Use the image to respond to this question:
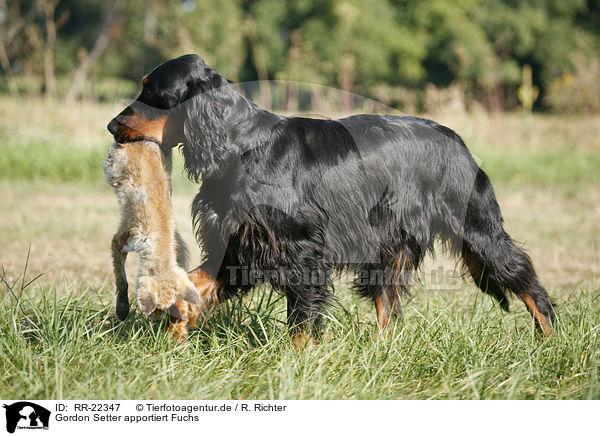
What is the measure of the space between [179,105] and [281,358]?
119cm

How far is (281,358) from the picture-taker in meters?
2.38

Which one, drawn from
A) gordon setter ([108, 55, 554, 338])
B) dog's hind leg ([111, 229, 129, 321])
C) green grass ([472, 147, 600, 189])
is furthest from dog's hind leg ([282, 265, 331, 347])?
green grass ([472, 147, 600, 189])

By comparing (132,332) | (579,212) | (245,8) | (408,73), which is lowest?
(132,332)

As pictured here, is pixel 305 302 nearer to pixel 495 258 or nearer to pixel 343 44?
pixel 495 258

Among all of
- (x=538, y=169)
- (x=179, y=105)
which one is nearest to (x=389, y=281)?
(x=179, y=105)

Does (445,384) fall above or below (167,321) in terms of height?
below

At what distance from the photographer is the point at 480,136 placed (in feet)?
33.8

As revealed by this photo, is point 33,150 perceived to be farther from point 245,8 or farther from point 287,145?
point 245,8

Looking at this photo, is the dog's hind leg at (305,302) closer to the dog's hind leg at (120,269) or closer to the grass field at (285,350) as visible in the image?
A: the grass field at (285,350)

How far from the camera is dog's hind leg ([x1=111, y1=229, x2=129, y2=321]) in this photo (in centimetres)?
243

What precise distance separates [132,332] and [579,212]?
6240mm

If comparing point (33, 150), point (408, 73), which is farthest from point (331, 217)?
point (408, 73)
